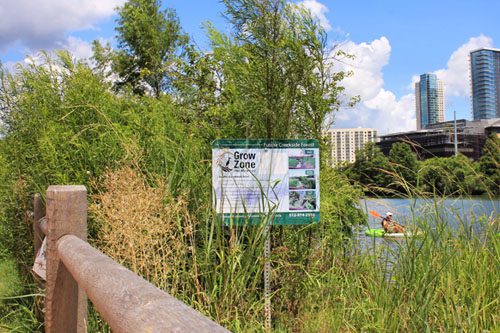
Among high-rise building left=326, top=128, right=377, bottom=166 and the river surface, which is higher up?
high-rise building left=326, top=128, right=377, bottom=166

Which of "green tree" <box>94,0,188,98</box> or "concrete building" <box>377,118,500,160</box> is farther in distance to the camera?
"green tree" <box>94,0,188,98</box>

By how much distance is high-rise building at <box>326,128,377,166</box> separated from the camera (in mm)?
4555

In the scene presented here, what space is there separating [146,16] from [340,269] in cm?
1805

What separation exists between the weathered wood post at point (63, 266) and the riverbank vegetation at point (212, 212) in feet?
1.22

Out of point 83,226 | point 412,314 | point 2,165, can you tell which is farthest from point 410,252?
point 2,165

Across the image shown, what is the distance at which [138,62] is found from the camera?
20094mm

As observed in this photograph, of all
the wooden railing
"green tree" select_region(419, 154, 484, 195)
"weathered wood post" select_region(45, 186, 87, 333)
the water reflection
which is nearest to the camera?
the wooden railing

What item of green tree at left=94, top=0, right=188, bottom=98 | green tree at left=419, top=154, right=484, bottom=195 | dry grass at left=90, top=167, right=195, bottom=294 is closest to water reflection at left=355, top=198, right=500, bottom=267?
green tree at left=419, top=154, right=484, bottom=195

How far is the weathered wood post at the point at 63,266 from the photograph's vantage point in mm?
2471

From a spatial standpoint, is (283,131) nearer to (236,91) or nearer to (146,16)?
(236,91)

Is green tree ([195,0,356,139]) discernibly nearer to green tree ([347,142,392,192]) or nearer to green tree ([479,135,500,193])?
green tree ([347,142,392,192])

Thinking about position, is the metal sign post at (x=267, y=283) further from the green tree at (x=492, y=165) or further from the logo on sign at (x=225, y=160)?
the green tree at (x=492, y=165)

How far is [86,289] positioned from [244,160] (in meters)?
2.09

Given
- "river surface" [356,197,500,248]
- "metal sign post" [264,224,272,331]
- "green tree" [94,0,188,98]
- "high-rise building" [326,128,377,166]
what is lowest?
"metal sign post" [264,224,272,331]
